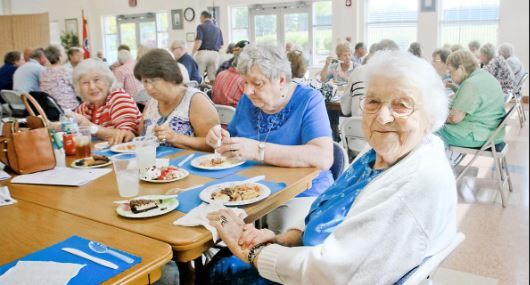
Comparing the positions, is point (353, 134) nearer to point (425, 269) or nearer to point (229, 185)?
point (229, 185)

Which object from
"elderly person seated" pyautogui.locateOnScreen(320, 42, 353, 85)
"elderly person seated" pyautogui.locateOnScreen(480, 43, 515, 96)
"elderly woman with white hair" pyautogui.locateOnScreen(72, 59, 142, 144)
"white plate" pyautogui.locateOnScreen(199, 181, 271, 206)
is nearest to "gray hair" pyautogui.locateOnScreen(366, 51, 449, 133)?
"white plate" pyautogui.locateOnScreen(199, 181, 271, 206)

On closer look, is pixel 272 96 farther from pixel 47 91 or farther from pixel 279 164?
pixel 47 91

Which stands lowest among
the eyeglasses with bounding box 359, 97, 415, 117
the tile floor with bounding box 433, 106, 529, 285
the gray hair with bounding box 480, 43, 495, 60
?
the tile floor with bounding box 433, 106, 529, 285

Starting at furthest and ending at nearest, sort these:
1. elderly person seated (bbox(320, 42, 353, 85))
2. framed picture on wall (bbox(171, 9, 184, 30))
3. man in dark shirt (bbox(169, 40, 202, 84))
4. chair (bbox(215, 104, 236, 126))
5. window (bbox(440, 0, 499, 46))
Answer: framed picture on wall (bbox(171, 9, 184, 30)), window (bbox(440, 0, 499, 46)), man in dark shirt (bbox(169, 40, 202, 84)), elderly person seated (bbox(320, 42, 353, 85)), chair (bbox(215, 104, 236, 126))

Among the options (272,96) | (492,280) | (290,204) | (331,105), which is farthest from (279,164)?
(331,105)

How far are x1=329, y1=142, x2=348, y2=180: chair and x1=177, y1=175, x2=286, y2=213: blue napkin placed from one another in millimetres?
475

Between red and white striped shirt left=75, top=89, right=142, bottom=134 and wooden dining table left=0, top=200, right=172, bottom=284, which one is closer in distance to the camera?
wooden dining table left=0, top=200, right=172, bottom=284

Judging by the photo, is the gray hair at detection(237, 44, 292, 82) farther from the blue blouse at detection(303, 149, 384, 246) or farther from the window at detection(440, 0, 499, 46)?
the window at detection(440, 0, 499, 46)

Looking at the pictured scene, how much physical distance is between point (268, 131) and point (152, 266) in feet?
3.64

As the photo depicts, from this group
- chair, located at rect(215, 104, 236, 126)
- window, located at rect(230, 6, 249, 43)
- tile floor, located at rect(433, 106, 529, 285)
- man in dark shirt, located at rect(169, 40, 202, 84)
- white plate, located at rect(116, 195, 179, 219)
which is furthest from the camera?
window, located at rect(230, 6, 249, 43)

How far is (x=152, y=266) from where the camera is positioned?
1112 millimetres

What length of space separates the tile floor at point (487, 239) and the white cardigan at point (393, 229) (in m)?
0.87

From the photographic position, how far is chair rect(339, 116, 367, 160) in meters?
3.20

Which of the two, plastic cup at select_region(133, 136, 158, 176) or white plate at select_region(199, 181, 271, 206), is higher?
plastic cup at select_region(133, 136, 158, 176)
